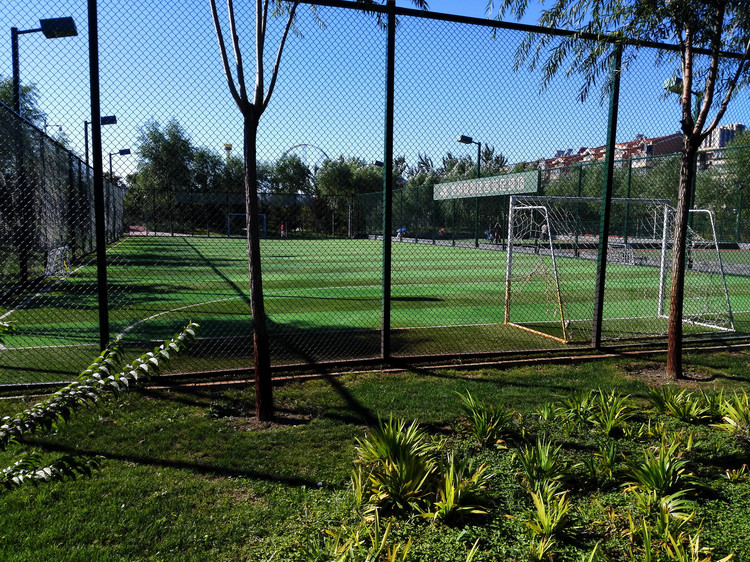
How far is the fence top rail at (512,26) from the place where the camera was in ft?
18.2

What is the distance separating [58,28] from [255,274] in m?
2.95

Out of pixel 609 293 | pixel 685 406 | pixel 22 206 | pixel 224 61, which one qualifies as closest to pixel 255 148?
pixel 224 61

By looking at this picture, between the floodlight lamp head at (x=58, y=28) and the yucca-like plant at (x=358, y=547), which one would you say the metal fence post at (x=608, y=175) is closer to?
the yucca-like plant at (x=358, y=547)

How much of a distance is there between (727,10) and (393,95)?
10.8 feet

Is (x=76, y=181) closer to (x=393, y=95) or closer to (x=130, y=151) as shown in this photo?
(x=130, y=151)

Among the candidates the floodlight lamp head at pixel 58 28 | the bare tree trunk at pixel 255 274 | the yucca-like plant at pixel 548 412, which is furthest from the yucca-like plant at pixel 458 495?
the floodlight lamp head at pixel 58 28

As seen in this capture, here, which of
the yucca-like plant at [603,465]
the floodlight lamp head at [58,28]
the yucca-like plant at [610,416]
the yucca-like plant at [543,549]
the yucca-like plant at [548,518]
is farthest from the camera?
the floodlight lamp head at [58,28]

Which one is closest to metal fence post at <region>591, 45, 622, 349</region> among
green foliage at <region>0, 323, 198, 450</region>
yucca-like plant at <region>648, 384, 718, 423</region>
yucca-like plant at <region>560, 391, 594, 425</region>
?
yucca-like plant at <region>648, 384, 718, 423</region>

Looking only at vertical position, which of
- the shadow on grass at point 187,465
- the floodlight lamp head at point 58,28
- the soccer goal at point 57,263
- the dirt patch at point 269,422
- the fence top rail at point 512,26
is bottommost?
the shadow on grass at point 187,465

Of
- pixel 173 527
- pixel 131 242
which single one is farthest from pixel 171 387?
pixel 131 242

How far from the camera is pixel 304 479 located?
370 cm

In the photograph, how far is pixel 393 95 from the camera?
605cm

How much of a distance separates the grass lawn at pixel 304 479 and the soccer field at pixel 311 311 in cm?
130

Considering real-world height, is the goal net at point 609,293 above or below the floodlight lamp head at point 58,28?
below
